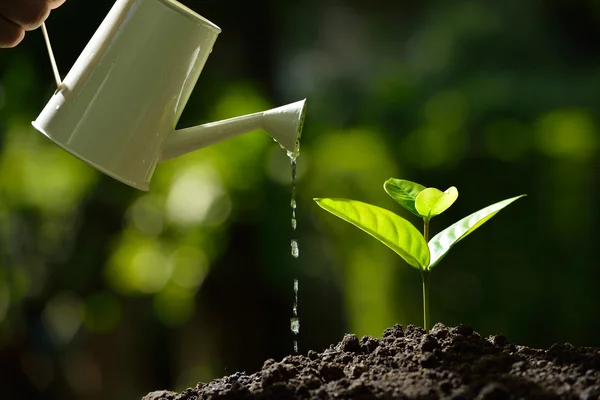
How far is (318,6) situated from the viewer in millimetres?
2184

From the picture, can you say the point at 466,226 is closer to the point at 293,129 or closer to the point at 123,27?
the point at 293,129

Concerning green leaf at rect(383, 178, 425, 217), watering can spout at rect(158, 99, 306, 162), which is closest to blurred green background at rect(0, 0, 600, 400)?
green leaf at rect(383, 178, 425, 217)

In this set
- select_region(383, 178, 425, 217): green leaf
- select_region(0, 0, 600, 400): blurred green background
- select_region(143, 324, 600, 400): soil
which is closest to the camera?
select_region(143, 324, 600, 400): soil

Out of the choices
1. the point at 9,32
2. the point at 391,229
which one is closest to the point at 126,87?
the point at 9,32

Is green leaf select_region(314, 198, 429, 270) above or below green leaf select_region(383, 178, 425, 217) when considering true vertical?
below

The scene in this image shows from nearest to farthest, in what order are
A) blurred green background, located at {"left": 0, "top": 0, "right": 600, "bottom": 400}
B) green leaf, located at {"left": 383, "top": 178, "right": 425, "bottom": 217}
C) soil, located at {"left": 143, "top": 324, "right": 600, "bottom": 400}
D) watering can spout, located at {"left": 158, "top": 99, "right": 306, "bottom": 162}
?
1. soil, located at {"left": 143, "top": 324, "right": 600, "bottom": 400}
2. watering can spout, located at {"left": 158, "top": 99, "right": 306, "bottom": 162}
3. green leaf, located at {"left": 383, "top": 178, "right": 425, "bottom": 217}
4. blurred green background, located at {"left": 0, "top": 0, "right": 600, "bottom": 400}

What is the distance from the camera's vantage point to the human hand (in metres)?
0.85

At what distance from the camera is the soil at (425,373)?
2.14 feet

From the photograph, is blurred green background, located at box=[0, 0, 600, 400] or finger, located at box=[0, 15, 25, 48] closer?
finger, located at box=[0, 15, 25, 48]

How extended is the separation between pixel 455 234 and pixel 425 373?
0.23m

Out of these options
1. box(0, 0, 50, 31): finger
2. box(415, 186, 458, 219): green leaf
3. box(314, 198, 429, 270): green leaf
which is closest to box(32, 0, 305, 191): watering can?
box(0, 0, 50, 31): finger

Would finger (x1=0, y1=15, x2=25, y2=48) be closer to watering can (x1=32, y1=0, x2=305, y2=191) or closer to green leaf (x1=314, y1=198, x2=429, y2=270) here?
watering can (x1=32, y1=0, x2=305, y2=191)

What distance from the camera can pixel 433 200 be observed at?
2.87 ft

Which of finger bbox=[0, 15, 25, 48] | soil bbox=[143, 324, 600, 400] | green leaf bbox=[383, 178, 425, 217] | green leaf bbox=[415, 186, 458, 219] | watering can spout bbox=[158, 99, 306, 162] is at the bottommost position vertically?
soil bbox=[143, 324, 600, 400]
